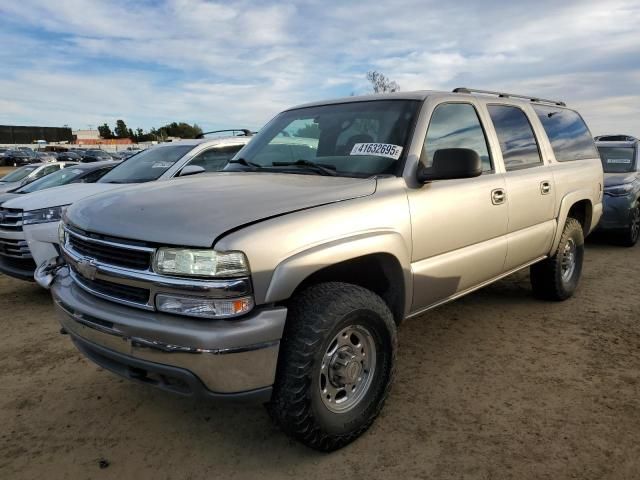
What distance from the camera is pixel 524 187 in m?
3.96

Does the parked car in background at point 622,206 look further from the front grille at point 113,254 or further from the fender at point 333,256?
the front grille at point 113,254

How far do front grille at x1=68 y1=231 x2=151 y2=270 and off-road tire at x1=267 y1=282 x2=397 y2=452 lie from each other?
72cm

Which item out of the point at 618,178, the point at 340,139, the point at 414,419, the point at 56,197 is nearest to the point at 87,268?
the point at 340,139

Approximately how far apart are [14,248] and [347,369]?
428 cm

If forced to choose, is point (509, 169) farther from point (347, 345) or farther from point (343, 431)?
point (343, 431)

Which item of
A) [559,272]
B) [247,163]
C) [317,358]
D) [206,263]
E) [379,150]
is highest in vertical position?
[379,150]

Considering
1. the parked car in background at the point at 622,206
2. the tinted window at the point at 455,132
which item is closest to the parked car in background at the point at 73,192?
the tinted window at the point at 455,132

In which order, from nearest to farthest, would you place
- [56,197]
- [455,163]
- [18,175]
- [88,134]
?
[455,163]
[56,197]
[18,175]
[88,134]

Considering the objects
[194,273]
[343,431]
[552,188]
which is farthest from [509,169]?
[194,273]

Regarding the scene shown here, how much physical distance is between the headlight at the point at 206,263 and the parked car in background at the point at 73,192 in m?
2.11

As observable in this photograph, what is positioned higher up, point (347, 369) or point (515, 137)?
point (515, 137)

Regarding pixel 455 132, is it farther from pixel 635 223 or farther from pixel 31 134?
pixel 31 134

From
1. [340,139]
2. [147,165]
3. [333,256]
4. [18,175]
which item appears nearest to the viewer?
[333,256]

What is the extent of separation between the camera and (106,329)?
2.36 meters
